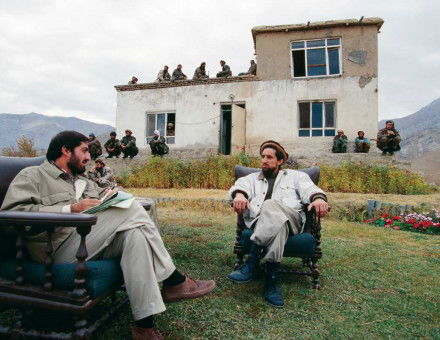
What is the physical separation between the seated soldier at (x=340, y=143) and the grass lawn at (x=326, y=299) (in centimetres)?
931

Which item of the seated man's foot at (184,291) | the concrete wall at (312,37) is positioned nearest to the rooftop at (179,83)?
the concrete wall at (312,37)

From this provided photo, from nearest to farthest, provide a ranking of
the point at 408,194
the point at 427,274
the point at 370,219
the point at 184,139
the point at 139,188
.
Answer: the point at 427,274, the point at 370,219, the point at 408,194, the point at 139,188, the point at 184,139

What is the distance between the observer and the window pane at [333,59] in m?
15.7

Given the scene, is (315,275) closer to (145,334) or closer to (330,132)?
(145,334)

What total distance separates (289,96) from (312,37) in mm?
2907

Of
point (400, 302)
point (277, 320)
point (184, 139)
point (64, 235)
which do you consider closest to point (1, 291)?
point (64, 235)

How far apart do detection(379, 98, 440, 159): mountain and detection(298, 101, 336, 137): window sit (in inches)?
1068

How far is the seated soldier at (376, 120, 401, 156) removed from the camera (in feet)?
41.9

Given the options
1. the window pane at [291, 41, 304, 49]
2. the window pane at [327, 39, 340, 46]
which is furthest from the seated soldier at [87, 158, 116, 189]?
the window pane at [327, 39, 340, 46]

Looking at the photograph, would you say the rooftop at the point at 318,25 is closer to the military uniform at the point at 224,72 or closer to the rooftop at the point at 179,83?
the military uniform at the point at 224,72

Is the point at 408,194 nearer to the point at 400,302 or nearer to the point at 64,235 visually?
the point at 400,302

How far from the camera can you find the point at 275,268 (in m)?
3.05

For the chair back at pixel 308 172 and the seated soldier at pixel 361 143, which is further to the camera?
the seated soldier at pixel 361 143

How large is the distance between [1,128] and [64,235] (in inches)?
7055
